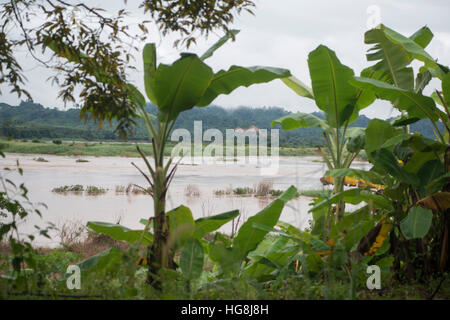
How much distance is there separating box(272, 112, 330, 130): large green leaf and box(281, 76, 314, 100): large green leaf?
0.78ft

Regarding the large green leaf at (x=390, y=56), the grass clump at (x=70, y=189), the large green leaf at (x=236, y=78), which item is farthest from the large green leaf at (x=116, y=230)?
the grass clump at (x=70, y=189)

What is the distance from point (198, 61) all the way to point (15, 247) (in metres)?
0.99

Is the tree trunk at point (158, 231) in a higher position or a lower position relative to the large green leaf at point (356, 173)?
lower

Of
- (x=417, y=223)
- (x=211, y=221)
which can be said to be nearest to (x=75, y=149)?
(x=211, y=221)

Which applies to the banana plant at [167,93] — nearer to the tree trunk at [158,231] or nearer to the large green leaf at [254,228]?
the tree trunk at [158,231]

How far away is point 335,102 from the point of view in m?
2.17

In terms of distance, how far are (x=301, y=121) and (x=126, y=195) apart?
5659mm

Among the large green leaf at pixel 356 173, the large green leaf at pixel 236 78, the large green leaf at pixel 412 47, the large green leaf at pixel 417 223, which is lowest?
the large green leaf at pixel 417 223

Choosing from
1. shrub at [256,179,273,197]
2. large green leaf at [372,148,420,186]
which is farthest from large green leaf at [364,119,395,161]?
shrub at [256,179,273,197]

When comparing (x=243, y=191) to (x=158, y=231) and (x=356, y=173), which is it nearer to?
(x=356, y=173)

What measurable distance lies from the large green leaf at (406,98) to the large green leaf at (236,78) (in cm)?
37

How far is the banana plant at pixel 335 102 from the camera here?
82.6 inches

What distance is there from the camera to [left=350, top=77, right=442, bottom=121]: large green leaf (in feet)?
5.70
